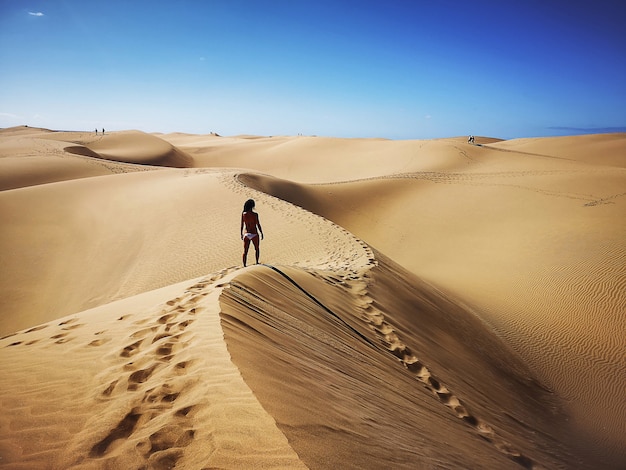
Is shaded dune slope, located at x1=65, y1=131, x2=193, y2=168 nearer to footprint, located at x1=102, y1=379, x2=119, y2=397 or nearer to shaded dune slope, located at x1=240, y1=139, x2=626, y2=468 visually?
shaded dune slope, located at x1=240, y1=139, x2=626, y2=468

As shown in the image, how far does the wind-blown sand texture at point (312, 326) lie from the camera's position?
6.93 feet

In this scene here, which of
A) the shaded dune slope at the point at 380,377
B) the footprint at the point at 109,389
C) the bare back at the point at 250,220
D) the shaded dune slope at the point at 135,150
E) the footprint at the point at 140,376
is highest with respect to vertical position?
the shaded dune slope at the point at 135,150

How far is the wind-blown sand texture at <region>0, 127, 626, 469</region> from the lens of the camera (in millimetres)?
2111

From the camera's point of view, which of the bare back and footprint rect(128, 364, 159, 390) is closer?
footprint rect(128, 364, 159, 390)

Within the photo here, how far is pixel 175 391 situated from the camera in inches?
92.8

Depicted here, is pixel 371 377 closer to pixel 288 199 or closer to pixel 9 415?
pixel 9 415

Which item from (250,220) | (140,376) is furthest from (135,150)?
(140,376)

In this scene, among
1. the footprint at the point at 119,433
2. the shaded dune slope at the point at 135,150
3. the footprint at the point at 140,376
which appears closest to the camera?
the footprint at the point at 119,433

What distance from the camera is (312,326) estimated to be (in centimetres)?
443

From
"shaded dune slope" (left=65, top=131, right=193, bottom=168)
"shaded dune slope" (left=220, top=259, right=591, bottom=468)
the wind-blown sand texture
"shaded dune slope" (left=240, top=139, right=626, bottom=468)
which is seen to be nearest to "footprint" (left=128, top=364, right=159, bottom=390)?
the wind-blown sand texture

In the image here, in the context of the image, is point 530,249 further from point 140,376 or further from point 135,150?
point 135,150

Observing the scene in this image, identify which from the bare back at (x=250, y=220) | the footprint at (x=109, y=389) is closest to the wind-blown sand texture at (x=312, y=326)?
the footprint at (x=109, y=389)

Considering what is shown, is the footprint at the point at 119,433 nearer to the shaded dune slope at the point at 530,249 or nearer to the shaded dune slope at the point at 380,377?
the shaded dune slope at the point at 380,377

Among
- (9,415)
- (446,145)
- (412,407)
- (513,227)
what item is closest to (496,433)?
(412,407)
